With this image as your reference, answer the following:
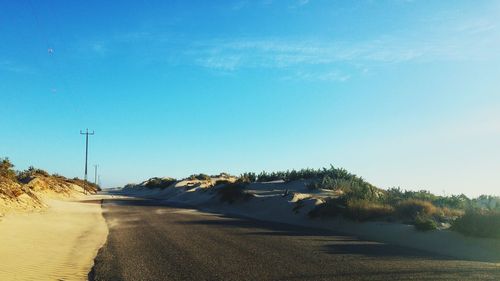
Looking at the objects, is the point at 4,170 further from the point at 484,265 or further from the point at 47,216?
the point at 484,265

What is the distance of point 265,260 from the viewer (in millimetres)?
11539

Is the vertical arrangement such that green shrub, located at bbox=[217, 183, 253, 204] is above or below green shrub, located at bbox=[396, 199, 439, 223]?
above

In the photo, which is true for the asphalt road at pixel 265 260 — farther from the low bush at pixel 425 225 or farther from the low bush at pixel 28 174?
the low bush at pixel 28 174

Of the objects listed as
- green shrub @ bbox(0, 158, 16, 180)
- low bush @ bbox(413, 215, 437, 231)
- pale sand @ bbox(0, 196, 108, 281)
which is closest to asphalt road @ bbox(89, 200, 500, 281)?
pale sand @ bbox(0, 196, 108, 281)

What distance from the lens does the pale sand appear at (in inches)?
405

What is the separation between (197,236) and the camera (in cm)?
1677

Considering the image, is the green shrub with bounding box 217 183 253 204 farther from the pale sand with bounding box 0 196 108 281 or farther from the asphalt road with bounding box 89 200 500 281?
the asphalt road with bounding box 89 200 500 281

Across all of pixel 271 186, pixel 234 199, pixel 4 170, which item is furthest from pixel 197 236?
pixel 271 186

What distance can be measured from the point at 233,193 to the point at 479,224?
26.6 m

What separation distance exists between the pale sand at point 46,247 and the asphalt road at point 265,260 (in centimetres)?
53

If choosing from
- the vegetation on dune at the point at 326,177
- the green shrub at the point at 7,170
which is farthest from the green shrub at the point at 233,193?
the green shrub at the point at 7,170

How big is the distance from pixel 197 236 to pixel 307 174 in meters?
28.1

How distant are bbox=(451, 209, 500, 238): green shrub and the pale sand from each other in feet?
40.9

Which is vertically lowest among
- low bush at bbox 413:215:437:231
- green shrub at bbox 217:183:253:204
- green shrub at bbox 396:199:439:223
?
low bush at bbox 413:215:437:231
